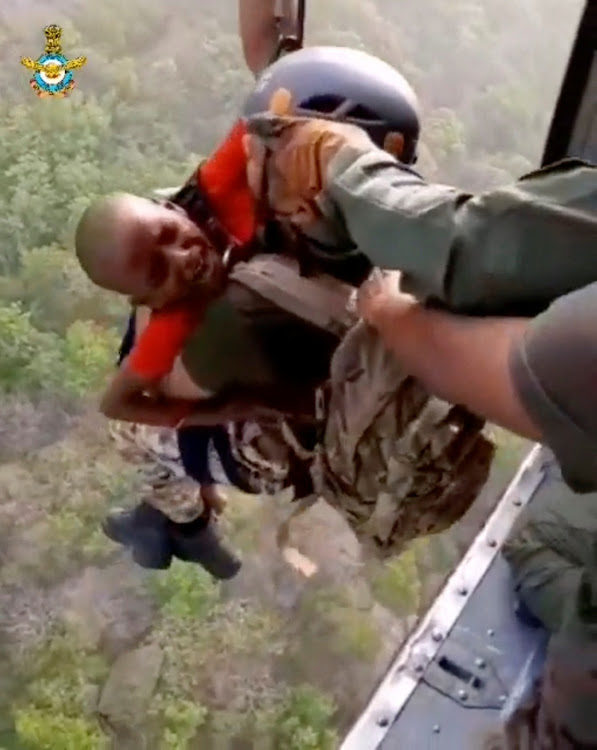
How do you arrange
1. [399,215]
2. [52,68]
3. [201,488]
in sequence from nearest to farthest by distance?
[399,215] < [201,488] < [52,68]

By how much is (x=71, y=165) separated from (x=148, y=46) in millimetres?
270

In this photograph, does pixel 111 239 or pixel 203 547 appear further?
pixel 203 547

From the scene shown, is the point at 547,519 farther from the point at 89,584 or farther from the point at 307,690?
the point at 89,584

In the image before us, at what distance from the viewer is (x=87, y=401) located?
1589mm

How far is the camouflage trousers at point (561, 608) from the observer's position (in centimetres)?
92

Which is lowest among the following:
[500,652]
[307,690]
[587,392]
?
[307,690]

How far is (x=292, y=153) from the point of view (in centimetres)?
75

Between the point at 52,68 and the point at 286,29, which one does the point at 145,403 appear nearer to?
the point at 286,29

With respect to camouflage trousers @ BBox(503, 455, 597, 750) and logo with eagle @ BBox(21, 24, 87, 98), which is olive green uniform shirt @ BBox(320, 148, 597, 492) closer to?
camouflage trousers @ BBox(503, 455, 597, 750)

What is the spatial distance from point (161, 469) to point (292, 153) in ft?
1.41

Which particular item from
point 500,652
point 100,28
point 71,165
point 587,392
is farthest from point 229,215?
point 100,28

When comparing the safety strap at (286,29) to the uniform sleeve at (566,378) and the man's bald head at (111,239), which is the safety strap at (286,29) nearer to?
the man's bald head at (111,239)

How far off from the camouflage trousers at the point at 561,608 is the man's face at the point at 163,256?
0.40 meters

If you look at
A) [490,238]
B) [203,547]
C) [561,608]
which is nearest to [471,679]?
[561,608]
